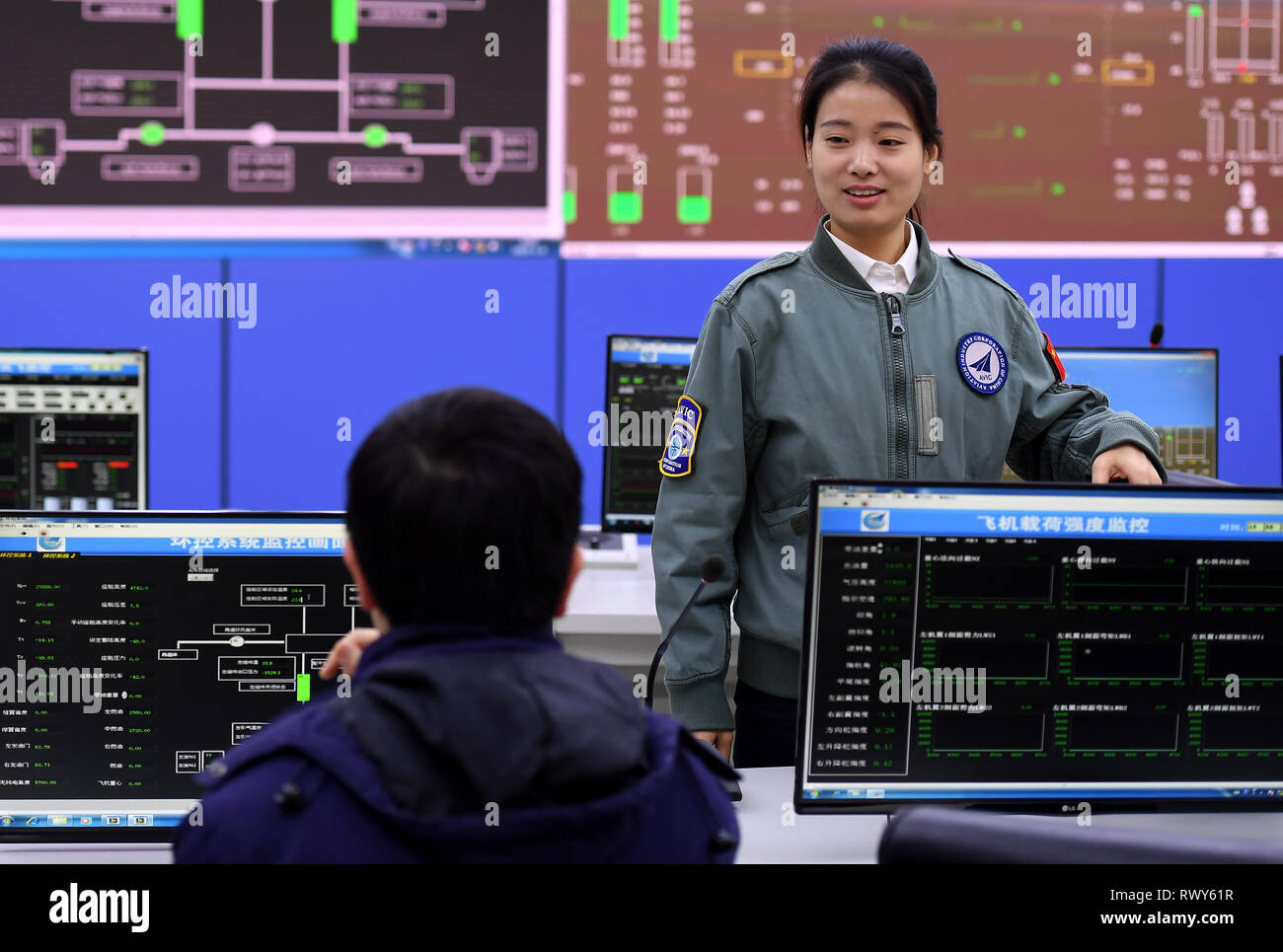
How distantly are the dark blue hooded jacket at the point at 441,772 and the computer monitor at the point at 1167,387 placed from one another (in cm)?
237

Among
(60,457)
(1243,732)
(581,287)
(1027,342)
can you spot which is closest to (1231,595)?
(1243,732)

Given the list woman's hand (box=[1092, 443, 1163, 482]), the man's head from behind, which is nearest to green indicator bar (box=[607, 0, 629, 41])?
woman's hand (box=[1092, 443, 1163, 482])

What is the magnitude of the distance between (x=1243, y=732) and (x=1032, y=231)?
3440 millimetres

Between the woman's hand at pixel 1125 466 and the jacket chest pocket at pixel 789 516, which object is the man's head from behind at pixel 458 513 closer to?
the jacket chest pocket at pixel 789 516

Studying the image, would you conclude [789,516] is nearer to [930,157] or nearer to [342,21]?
[930,157]

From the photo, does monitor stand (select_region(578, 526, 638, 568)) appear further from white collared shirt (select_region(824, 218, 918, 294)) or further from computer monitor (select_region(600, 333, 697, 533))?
white collared shirt (select_region(824, 218, 918, 294))

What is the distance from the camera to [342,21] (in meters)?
4.26

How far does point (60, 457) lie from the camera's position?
9.26 ft

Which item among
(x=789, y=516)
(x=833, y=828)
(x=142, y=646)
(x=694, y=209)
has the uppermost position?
(x=694, y=209)

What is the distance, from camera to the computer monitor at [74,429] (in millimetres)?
2791

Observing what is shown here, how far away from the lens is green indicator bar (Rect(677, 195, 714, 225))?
4402mm

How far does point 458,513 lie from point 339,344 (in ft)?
12.2

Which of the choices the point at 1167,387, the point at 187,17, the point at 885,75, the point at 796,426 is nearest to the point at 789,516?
the point at 796,426

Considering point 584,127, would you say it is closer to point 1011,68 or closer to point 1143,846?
point 1011,68
